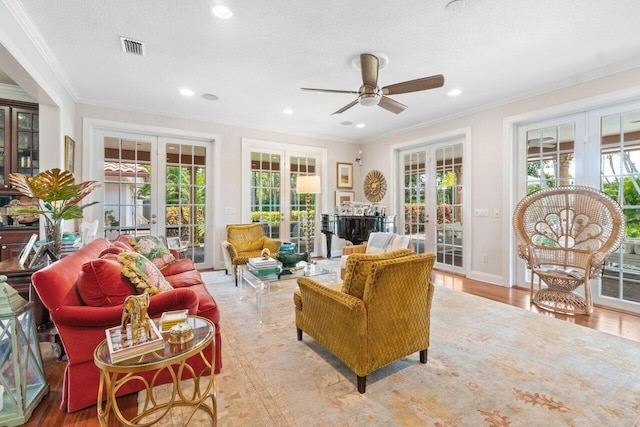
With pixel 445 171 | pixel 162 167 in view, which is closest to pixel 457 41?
pixel 445 171

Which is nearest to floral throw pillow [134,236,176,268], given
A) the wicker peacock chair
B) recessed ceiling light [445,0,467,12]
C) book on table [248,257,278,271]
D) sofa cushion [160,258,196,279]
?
sofa cushion [160,258,196,279]

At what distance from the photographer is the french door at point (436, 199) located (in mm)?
4887

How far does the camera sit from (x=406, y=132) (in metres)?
5.61

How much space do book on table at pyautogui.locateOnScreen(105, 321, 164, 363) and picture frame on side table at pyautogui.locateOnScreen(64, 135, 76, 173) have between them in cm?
317

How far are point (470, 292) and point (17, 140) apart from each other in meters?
6.30

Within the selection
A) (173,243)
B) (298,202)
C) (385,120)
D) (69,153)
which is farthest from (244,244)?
(385,120)

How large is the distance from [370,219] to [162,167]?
3535 mm

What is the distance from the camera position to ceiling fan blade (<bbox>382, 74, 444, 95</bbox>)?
2.63m

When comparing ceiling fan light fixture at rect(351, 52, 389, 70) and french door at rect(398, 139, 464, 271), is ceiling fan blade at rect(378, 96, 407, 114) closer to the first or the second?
ceiling fan light fixture at rect(351, 52, 389, 70)

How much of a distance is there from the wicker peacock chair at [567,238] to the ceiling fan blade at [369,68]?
7.91 feet

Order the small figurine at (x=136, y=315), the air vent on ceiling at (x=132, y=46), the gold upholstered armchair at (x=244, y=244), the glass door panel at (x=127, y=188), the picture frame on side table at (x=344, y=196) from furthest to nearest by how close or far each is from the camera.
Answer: the picture frame on side table at (x=344, y=196) < the glass door panel at (x=127, y=188) < the gold upholstered armchair at (x=244, y=244) < the air vent on ceiling at (x=132, y=46) < the small figurine at (x=136, y=315)

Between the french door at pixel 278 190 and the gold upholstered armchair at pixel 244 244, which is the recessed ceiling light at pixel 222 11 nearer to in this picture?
the gold upholstered armchair at pixel 244 244

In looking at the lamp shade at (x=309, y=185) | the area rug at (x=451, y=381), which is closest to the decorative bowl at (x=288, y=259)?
the area rug at (x=451, y=381)

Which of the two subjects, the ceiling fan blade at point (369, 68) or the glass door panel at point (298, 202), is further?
the glass door panel at point (298, 202)
